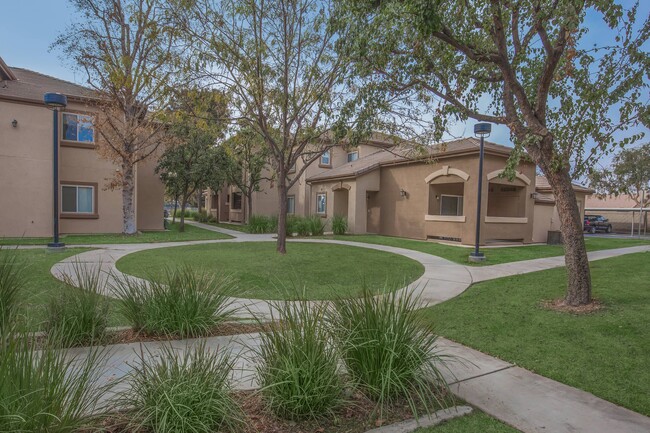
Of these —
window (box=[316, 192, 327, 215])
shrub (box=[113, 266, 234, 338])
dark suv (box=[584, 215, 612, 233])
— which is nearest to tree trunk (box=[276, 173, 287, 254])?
shrub (box=[113, 266, 234, 338])

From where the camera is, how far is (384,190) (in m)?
22.0

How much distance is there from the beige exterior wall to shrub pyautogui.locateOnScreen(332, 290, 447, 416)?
18318 millimetres

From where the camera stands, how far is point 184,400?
2.72m

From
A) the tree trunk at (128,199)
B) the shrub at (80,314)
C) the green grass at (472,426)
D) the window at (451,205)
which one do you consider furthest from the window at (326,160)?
the green grass at (472,426)

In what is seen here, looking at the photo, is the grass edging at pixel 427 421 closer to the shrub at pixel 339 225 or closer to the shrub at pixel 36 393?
the shrub at pixel 36 393

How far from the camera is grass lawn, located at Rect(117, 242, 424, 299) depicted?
816 centimetres

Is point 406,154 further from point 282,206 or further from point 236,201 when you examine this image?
point 236,201

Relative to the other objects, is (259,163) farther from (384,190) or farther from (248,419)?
(248,419)

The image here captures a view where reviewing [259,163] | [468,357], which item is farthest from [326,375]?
[259,163]

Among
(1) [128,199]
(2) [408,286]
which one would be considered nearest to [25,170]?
(1) [128,199]

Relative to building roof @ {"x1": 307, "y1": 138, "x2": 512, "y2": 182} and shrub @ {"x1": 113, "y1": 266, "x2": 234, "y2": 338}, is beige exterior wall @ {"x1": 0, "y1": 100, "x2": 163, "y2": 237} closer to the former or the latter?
building roof @ {"x1": 307, "y1": 138, "x2": 512, "y2": 182}

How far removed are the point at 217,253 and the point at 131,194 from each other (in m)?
8.78

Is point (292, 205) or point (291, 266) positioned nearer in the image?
point (291, 266)

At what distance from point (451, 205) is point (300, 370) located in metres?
18.2
